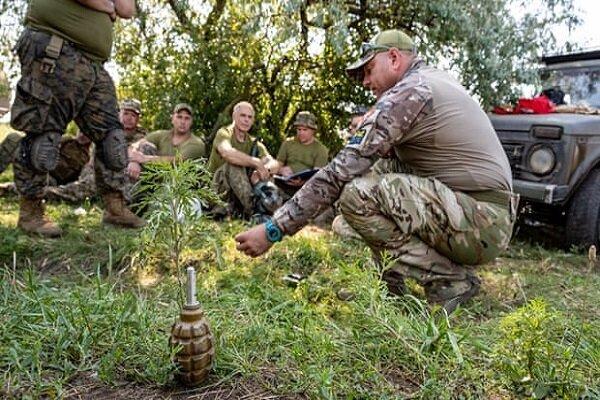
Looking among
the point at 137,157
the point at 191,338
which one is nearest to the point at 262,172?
the point at 137,157

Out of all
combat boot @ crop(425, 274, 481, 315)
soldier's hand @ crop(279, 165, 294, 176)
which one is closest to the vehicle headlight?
combat boot @ crop(425, 274, 481, 315)

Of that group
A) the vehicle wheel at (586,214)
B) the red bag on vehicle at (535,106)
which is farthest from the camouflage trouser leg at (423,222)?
the red bag on vehicle at (535,106)

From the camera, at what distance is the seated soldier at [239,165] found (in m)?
4.59

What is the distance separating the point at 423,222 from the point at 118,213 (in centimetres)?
234

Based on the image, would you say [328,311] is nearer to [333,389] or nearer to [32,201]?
[333,389]

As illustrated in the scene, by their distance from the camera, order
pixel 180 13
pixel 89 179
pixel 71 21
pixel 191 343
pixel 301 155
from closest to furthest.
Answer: pixel 191 343 < pixel 71 21 < pixel 89 179 < pixel 301 155 < pixel 180 13

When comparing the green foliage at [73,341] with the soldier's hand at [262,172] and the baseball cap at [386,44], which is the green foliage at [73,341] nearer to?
the baseball cap at [386,44]

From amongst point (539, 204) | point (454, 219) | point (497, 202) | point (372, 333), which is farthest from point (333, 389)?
point (539, 204)

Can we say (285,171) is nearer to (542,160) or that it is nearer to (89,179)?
(89,179)

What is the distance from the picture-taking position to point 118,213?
12.2 feet

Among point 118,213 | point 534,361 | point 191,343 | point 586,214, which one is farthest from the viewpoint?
point 586,214

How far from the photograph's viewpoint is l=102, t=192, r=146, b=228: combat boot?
3.68 metres

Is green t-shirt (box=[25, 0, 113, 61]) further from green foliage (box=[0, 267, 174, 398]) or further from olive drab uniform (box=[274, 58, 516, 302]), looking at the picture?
green foliage (box=[0, 267, 174, 398])

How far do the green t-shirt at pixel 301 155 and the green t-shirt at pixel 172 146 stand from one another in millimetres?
899
